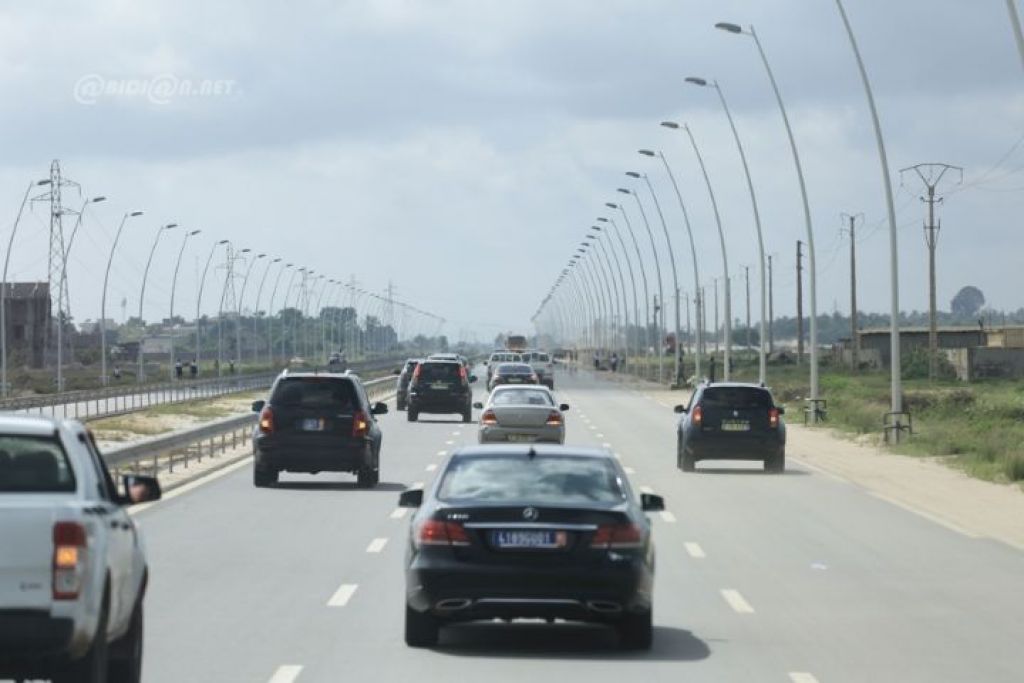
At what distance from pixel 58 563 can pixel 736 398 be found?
92.6 ft

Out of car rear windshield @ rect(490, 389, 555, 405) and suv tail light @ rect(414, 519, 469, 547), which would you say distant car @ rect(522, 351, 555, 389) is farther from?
suv tail light @ rect(414, 519, 469, 547)

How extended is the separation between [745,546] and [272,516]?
6676 mm

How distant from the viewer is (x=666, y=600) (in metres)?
17.3

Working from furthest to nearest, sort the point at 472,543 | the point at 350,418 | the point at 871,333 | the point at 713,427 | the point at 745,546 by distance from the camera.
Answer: the point at 871,333
the point at 713,427
the point at 350,418
the point at 745,546
the point at 472,543

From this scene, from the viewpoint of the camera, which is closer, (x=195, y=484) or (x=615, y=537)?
(x=615, y=537)

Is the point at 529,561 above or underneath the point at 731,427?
underneath

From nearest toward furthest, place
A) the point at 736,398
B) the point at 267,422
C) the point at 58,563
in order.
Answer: the point at 58,563, the point at 267,422, the point at 736,398

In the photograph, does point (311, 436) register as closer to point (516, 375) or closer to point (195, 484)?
point (195, 484)

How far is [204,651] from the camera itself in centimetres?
1387

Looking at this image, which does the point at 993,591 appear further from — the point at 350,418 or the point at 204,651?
the point at 350,418

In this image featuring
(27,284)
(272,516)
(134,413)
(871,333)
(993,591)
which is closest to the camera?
(993,591)

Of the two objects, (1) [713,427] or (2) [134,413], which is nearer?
(1) [713,427]

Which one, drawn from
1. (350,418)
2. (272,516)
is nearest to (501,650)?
(272,516)

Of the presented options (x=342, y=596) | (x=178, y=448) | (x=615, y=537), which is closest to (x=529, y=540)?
(x=615, y=537)
